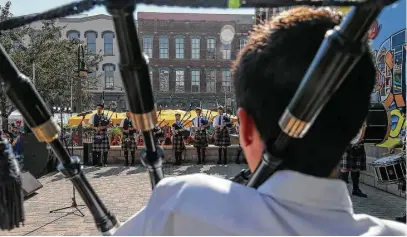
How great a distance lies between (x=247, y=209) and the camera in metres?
0.71

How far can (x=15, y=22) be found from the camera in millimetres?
871

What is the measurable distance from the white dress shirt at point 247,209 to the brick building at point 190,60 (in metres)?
34.4

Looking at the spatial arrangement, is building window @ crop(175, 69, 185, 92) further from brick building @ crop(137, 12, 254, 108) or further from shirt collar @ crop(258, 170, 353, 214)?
shirt collar @ crop(258, 170, 353, 214)

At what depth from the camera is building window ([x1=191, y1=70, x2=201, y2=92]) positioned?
38.7m

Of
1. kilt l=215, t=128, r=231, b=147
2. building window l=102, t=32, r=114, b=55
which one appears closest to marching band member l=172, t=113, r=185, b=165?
kilt l=215, t=128, r=231, b=147

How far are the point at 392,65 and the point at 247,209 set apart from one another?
7.15 meters

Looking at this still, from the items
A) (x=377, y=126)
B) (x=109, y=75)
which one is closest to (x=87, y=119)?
(x=377, y=126)

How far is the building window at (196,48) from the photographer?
1463 inches

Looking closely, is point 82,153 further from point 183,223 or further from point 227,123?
point 183,223

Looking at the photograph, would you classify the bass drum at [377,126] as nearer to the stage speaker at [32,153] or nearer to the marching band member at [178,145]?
the stage speaker at [32,153]

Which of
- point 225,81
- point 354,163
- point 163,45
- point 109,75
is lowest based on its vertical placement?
point 354,163

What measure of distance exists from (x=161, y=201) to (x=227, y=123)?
1172cm

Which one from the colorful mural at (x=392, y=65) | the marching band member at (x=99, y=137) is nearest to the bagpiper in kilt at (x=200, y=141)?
the marching band member at (x=99, y=137)

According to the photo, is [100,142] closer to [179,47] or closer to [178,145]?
[178,145]
